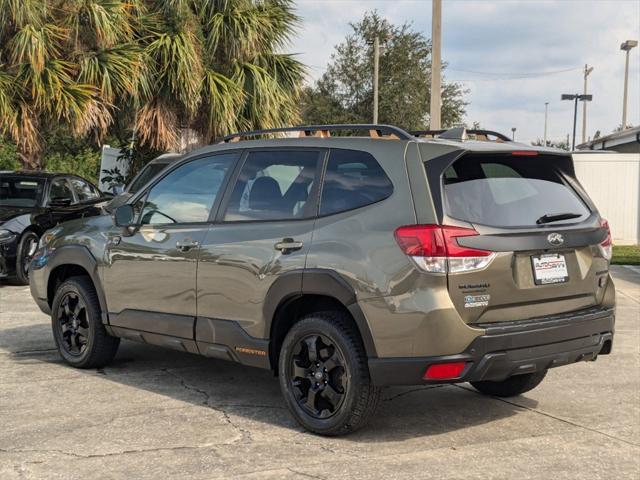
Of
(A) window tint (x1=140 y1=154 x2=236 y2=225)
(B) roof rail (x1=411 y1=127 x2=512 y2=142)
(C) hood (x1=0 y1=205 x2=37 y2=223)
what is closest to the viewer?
(B) roof rail (x1=411 y1=127 x2=512 y2=142)

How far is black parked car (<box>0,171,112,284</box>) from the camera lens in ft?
35.1

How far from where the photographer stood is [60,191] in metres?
12.0

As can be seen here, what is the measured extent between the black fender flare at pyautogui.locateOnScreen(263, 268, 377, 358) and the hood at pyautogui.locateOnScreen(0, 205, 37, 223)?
7156 millimetres

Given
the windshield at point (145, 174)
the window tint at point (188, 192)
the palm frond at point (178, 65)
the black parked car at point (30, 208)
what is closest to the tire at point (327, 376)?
the window tint at point (188, 192)

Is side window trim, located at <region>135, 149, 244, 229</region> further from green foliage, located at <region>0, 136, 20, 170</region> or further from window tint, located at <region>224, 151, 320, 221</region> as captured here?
green foliage, located at <region>0, 136, 20, 170</region>

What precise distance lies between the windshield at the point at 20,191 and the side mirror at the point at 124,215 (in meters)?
6.29

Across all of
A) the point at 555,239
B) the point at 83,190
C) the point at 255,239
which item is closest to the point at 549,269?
the point at 555,239

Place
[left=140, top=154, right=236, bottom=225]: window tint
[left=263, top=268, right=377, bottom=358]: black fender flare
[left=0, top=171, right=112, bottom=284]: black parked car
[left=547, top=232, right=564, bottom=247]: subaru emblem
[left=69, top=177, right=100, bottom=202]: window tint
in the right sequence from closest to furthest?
[left=263, top=268, right=377, bottom=358]: black fender flare → [left=547, top=232, right=564, bottom=247]: subaru emblem → [left=140, top=154, right=236, bottom=225]: window tint → [left=0, top=171, right=112, bottom=284]: black parked car → [left=69, top=177, right=100, bottom=202]: window tint

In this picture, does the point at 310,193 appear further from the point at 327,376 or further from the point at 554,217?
the point at 554,217

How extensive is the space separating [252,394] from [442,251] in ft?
6.81

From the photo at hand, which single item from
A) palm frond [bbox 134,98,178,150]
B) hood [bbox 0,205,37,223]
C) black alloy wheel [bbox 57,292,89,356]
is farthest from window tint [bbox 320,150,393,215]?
palm frond [bbox 134,98,178,150]

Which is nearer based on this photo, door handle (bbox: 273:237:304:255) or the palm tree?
door handle (bbox: 273:237:304:255)

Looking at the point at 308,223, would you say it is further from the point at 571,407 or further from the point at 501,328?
the point at 571,407

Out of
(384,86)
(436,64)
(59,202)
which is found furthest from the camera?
(384,86)
